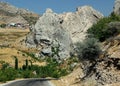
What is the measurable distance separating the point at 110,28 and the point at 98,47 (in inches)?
320

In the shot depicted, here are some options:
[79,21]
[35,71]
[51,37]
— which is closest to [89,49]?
[35,71]

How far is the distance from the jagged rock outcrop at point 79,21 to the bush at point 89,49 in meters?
95.8

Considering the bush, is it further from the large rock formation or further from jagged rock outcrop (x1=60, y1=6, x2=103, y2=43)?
jagged rock outcrop (x1=60, y1=6, x2=103, y2=43)

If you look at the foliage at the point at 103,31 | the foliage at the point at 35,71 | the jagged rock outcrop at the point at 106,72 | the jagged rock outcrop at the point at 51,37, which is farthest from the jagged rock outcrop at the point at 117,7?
the jagged rock outcrop at the point at 51,37

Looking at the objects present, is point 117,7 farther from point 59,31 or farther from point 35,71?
point 59,31

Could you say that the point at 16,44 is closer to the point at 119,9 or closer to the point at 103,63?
the point at 119,9

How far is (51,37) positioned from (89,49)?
94761mm

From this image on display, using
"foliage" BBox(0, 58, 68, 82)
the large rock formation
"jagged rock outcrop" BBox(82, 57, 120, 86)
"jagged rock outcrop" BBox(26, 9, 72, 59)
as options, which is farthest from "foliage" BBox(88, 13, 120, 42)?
the large rock formation

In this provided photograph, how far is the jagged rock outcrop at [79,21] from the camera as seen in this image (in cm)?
14950

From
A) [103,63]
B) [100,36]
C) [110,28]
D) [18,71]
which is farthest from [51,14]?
[103,63]

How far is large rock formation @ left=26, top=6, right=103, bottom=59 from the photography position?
13988cm

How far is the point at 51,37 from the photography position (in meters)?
143

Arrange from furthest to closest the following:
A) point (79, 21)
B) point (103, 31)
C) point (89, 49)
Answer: point (79, 21), point (103, 31), point (89, 49)

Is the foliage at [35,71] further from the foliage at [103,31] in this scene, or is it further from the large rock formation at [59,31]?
the foliage at [103,31]
